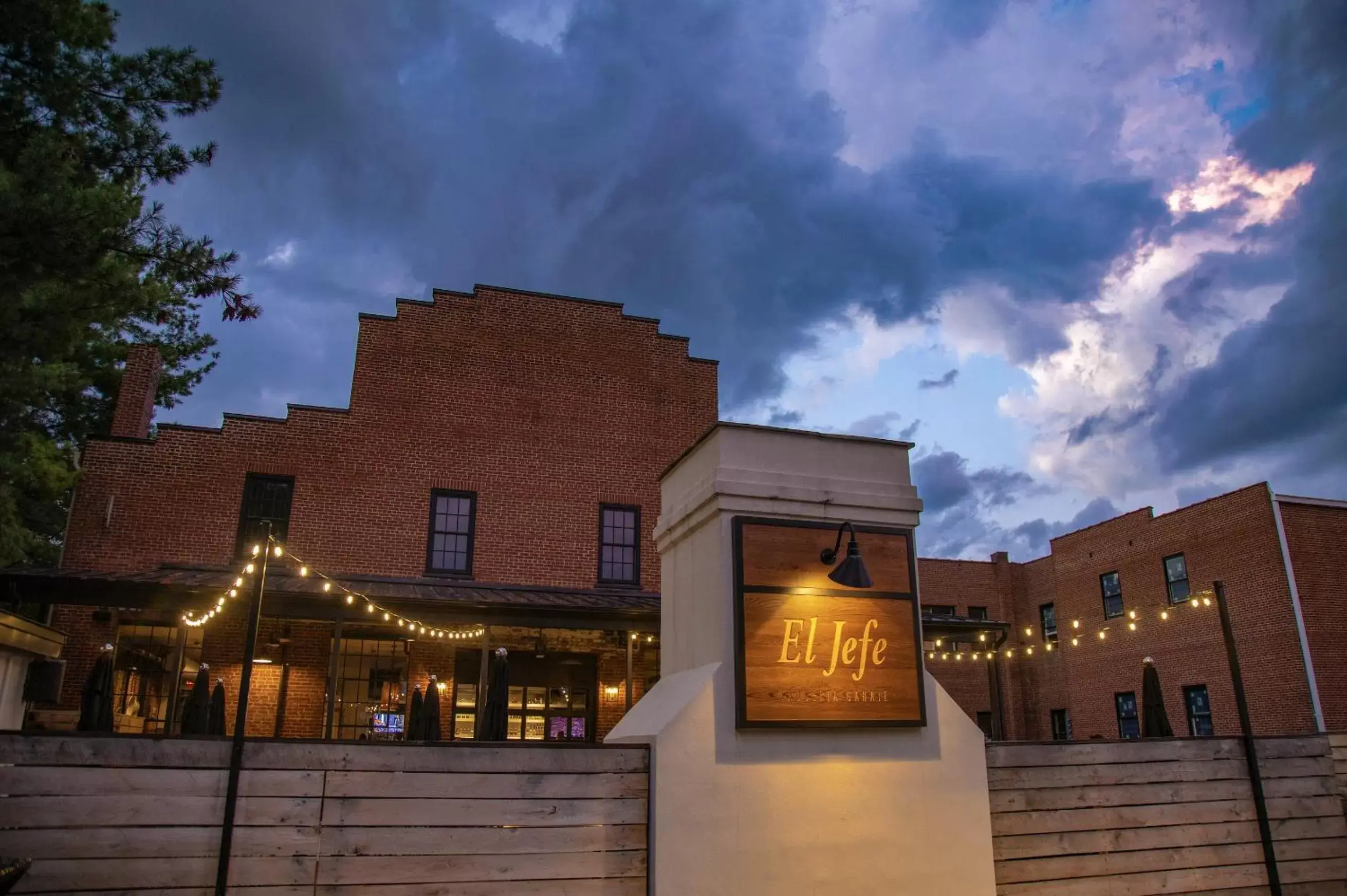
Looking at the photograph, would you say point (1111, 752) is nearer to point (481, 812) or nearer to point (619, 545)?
point (481, 812)

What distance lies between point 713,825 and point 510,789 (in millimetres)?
1238

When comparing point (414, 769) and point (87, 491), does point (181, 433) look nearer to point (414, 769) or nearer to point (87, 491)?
point (87, 491)

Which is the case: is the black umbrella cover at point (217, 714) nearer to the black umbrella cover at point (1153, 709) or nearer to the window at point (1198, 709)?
the black umbrella cover at point (1153, 709)

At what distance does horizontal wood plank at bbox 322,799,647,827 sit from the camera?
4949 millimetres

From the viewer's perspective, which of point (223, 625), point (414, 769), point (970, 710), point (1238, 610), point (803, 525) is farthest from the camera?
point (970, 710)

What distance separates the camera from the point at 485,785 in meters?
5.18

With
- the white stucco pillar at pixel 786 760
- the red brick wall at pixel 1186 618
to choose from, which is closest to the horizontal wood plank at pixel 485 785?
the white stucco pillar at pixel 786 760

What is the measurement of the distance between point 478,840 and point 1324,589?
23.3m

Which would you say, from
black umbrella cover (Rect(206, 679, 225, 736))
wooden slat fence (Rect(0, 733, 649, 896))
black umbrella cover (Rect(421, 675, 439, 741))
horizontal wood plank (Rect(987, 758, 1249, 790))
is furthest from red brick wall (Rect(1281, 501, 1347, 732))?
black umbrella cover (Rect(206, 679, 225, 736))

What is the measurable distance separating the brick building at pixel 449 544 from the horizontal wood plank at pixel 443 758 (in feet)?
23.7

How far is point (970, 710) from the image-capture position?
28375mm

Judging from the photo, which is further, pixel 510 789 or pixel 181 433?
pixel 181 433

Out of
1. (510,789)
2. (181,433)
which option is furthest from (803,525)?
(181,433)

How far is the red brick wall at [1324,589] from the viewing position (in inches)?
813
